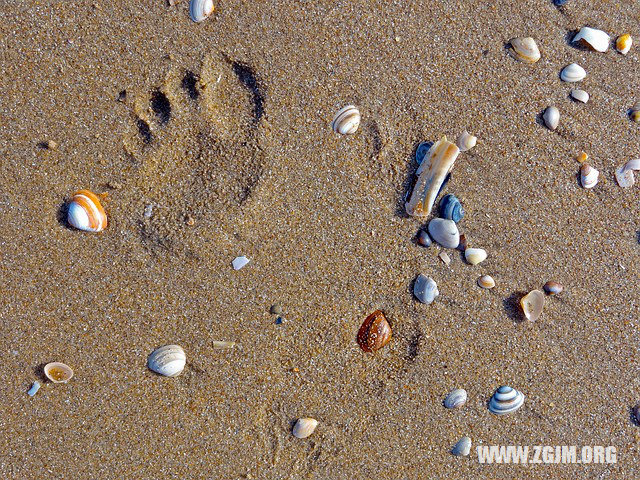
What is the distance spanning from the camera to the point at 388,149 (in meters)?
1.92

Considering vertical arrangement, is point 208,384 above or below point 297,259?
below

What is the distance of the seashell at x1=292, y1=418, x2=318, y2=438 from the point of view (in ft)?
6.24

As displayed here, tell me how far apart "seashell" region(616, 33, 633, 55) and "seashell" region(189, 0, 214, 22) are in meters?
1.79

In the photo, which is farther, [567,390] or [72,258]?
[567,390]

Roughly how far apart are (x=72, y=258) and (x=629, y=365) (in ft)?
8.04

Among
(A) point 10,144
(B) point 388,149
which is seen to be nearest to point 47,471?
(A) point 10,144

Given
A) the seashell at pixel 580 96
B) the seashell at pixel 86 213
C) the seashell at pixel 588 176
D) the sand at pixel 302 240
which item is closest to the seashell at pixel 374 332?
the sand at pixel 302 240

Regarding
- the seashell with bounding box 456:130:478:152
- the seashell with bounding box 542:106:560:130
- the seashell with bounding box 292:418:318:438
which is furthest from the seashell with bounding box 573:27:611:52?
the seashell with bounding box 292:418:318:438

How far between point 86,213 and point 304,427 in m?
1.26

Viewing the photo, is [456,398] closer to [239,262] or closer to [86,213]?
[239,262]

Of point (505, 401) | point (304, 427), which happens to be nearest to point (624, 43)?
point (505, 401)

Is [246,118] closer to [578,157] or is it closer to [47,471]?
[578,157]

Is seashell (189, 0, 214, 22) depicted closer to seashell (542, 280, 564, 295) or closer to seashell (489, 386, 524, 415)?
seashell (542, 280, 564, 295)

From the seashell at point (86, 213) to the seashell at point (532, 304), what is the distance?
5.91 ft
